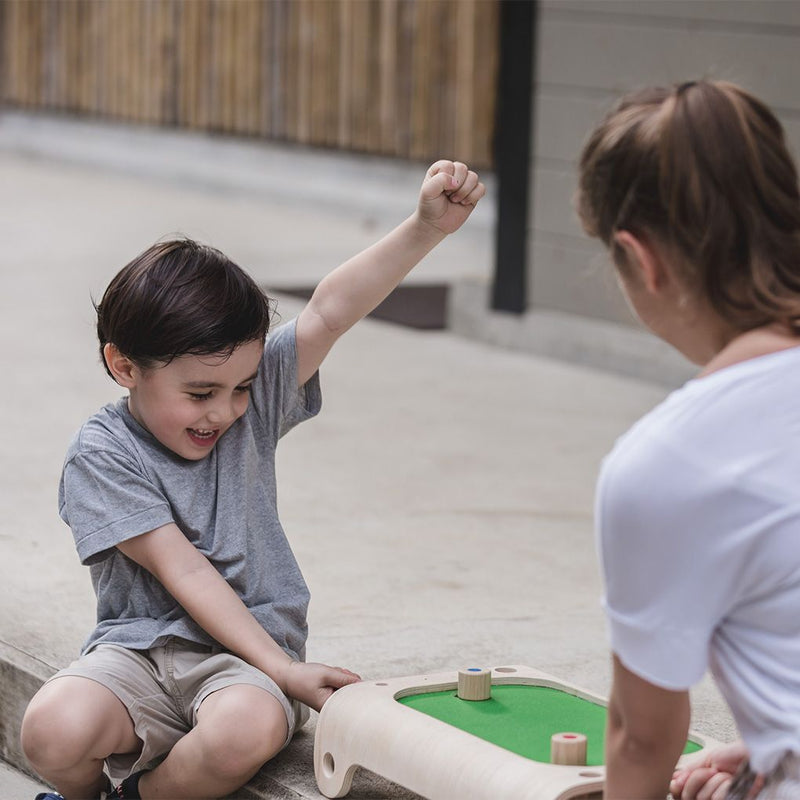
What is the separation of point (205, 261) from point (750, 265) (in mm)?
1156

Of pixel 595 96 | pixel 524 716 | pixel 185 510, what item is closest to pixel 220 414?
pixel 185 510

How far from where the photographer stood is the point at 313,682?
101 inches

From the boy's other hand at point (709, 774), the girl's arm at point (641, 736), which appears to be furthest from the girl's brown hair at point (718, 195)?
the boy's other hand at point (709, 774)

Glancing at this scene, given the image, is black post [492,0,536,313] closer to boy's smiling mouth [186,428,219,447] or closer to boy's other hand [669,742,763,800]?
boy's smiling mouth [186,428,219,447]

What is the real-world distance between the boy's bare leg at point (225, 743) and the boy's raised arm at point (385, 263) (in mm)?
558

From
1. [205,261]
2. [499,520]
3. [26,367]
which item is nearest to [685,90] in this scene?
[205,261]

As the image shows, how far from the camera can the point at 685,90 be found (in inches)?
69.6

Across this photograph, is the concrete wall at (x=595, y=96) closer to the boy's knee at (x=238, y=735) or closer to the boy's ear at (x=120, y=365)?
the boy's ear at (x=120, y=365)

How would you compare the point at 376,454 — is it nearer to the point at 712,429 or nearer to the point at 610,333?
the point at 610,333

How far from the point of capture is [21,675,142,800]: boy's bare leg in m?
2.51

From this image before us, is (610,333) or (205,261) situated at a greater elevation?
(205,261)

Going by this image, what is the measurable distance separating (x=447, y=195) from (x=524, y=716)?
31.6 inches

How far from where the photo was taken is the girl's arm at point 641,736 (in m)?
1.76

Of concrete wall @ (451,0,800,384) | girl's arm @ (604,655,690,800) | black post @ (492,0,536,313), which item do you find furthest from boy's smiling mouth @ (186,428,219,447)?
black post @ (492,0,536,313)
